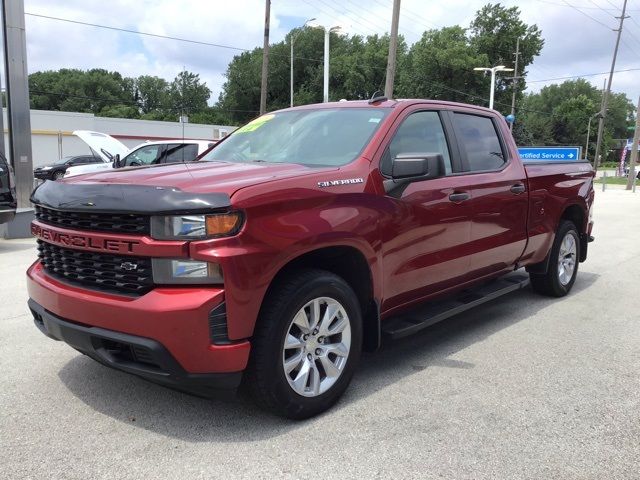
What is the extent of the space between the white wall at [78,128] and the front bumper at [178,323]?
Answer: 3212 cm

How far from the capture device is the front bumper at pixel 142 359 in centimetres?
285

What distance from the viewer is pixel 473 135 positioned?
193 inches

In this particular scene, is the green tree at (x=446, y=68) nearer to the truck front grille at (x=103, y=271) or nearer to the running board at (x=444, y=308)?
the running board at (x=444, y=308)

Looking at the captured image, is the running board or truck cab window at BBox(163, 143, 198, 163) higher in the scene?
truck cab window at BBox(163, 143, 198, 163)

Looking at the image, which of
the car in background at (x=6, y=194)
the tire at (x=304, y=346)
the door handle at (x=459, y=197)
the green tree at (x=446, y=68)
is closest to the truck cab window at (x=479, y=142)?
the door handle at (x=459, y=197)

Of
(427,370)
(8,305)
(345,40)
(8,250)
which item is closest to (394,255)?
(427,370)

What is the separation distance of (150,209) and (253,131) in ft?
6.55

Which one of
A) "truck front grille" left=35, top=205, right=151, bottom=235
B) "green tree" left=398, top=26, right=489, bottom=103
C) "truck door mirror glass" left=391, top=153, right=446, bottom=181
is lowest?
"truck front grille" left=35, top=205, right=151, bottom=235

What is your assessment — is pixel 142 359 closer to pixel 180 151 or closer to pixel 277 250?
pixel 277 250

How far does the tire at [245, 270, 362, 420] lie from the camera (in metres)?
3.02

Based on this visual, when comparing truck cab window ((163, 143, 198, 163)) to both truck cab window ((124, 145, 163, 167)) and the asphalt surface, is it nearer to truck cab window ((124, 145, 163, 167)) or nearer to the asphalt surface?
truck cab window ((124, 145, 163, 167))

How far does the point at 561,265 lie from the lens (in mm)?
6258

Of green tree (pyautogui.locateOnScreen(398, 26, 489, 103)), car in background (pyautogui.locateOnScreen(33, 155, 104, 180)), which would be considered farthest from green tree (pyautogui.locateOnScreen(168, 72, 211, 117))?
car in background (pyautogui.locateOnScreen(33, 155, 104, 180))

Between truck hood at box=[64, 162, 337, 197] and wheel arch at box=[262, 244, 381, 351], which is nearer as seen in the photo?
truck hood at box=[64, 162, 337, 197]
